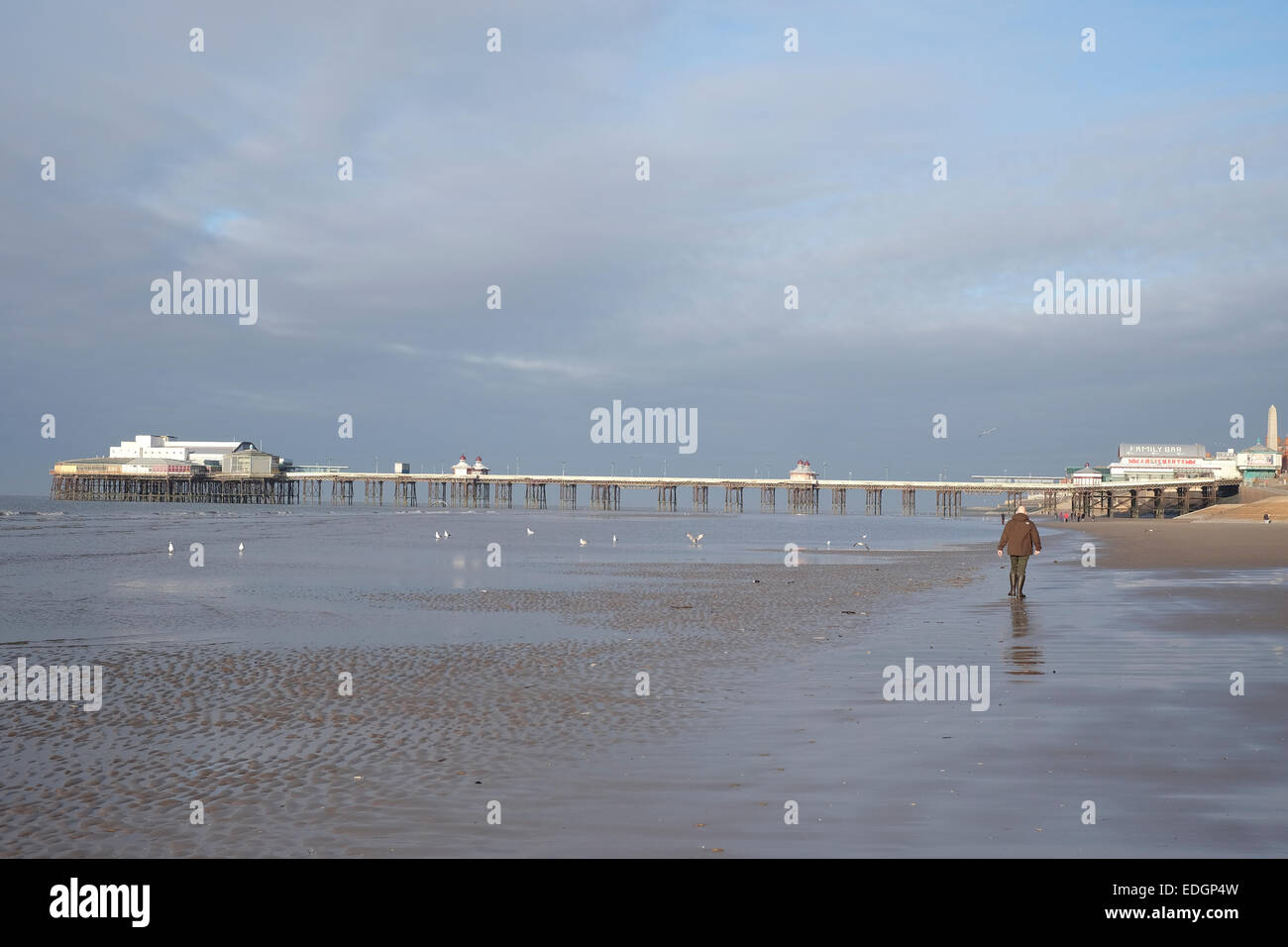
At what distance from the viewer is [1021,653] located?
41.0 ft

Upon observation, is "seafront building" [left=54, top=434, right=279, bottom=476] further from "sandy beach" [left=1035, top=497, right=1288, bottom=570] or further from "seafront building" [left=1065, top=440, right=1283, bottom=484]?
"sandy beach" [left=1035, top=497, right=1288, bottom=570]

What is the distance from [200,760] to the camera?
7.75 meters

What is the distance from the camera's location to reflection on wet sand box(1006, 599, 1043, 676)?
11.3 meters

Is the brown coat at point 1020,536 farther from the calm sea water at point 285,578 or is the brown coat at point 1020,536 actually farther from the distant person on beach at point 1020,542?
the calm sea water at point 285,578

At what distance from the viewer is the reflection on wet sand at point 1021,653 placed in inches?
447

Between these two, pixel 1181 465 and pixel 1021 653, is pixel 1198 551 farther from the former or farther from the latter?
pixel 1181 465

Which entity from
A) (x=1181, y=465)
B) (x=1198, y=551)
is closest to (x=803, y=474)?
(x=1181, y=465)

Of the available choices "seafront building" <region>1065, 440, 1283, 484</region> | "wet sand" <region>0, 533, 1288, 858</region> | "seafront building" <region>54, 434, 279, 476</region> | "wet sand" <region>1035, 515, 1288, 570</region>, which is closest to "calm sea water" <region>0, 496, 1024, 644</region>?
"wet sand" <region>0, 533, 1288, 858</region>

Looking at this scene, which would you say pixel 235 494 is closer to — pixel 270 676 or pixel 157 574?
pixel 157 574

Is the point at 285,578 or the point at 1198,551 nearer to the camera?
the point at 285,578

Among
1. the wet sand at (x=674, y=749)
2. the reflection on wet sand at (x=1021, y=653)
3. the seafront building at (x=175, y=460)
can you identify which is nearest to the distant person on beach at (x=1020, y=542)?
the reflection on wet sand at (x=1021, y=653)

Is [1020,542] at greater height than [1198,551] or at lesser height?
greater
